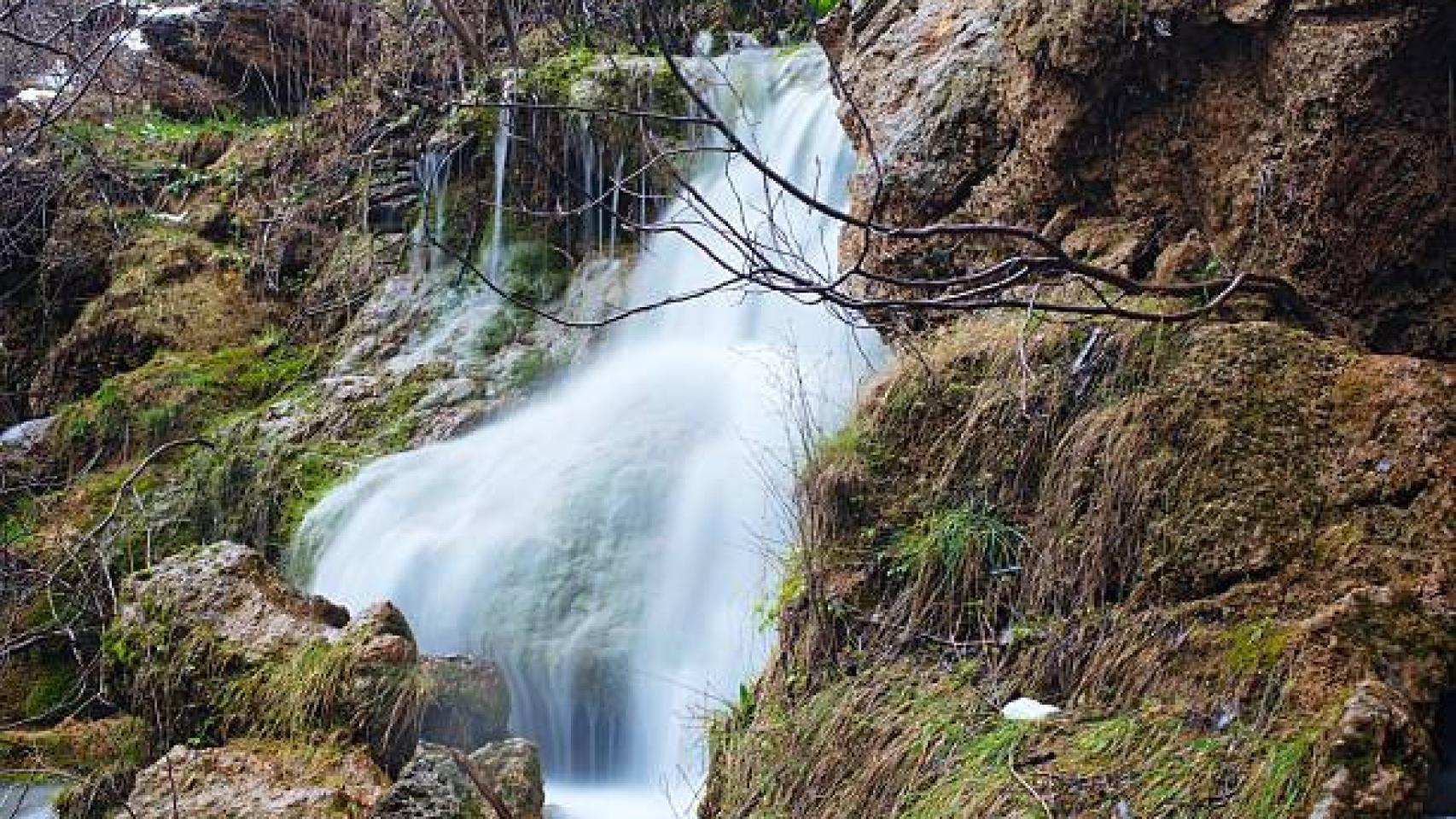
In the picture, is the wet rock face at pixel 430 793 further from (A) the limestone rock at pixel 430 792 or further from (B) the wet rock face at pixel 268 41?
(B) the wet rock face at pixel 268 41

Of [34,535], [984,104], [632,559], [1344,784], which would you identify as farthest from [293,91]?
[1344,784]

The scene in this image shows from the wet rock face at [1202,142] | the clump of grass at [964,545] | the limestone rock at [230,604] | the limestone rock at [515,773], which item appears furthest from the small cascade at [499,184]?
the clump of grass at [964,545]

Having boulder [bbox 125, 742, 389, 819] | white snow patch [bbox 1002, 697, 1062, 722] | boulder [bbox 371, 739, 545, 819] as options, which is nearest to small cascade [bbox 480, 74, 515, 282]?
boulder [bbox 125, 742, 389, 819]

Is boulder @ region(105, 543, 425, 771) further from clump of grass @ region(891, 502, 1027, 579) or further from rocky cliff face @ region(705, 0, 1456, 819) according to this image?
clump of grass @ region(891, 502, 1027, 579)

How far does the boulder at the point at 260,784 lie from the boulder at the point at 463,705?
0.26 metres

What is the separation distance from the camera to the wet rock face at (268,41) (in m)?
12.0

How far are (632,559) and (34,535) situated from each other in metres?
4.05

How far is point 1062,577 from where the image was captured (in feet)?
11.0

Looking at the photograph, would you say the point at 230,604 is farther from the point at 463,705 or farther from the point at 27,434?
the point at 27,434

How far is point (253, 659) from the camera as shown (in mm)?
5344

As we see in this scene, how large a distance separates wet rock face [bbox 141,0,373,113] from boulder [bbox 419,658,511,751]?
821 cm

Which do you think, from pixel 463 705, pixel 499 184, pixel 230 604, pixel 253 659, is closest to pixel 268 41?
pixel 499 184

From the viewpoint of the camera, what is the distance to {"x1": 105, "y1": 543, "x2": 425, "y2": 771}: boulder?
490 cm

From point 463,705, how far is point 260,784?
0.72 metres
